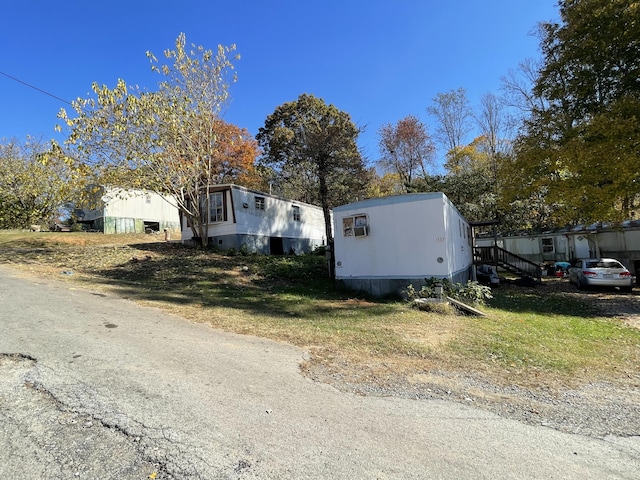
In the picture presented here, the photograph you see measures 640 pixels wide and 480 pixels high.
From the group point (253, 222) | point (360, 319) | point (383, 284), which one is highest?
point (253, 222)

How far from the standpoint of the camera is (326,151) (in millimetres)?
22031

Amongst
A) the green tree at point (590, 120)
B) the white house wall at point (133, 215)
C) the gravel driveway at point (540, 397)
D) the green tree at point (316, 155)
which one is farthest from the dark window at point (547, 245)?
the white house wall at point (133, 215)

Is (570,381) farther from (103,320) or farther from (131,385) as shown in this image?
(103,320)

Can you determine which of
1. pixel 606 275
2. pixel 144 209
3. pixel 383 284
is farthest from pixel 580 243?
pixel 144 209

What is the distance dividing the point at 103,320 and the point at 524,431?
6226 mm

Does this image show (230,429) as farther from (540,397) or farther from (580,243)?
(580,243)

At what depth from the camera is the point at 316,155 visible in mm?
22125

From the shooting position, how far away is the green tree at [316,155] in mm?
22156

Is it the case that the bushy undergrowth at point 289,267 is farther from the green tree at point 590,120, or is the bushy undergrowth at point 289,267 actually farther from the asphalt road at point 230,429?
the asphalt road at point 230,429

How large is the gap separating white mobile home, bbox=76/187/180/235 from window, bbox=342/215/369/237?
1858 cm

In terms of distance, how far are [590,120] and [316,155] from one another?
13331 mm

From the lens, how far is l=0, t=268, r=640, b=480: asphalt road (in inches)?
99.7

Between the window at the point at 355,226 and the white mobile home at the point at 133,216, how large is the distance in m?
18.6

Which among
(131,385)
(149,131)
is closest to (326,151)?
(149,131)
